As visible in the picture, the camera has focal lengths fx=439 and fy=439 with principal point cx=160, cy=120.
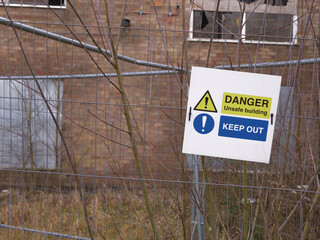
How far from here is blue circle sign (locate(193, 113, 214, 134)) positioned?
7.52ft

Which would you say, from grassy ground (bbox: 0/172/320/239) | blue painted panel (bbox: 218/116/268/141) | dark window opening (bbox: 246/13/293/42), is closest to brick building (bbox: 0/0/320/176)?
dark window opening (bbox: 246/13/293/42)

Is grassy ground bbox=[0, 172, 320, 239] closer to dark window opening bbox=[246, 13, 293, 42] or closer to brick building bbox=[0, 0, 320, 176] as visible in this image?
brick building bbox=[0, 0, 320, 176]

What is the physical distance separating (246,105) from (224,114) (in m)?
0.13

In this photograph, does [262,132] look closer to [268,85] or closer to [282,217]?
[268,85]

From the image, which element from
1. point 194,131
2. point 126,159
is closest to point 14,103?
point 126,159

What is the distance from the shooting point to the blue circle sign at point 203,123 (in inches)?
90.3

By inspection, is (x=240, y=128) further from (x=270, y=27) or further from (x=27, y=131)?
(x=270, y=27)

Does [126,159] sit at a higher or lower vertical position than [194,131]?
lower

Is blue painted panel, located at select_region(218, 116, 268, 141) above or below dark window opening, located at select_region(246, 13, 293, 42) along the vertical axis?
below

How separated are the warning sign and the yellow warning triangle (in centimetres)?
6

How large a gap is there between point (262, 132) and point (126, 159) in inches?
98.5

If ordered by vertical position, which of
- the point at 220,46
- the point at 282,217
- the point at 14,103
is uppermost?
the point at 220,46

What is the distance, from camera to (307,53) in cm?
579

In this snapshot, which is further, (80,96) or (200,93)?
(80,96)
